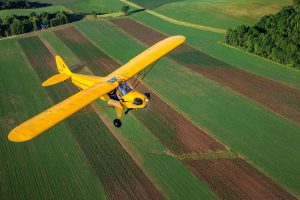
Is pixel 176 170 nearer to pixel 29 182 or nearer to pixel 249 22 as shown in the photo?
pixel 29 182

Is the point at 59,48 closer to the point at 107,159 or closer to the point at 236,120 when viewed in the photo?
Result: the point at 107,159

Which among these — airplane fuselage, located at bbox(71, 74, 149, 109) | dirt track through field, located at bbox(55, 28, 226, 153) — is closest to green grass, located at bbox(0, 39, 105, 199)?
airplane fuselage, located at bbox(71, 74, 149, 109)

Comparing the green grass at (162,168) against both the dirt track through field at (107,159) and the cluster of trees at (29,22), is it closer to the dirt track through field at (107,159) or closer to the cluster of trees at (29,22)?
the dirt track through field at (107,159)

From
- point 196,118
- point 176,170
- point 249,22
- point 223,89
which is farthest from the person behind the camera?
point 249,22

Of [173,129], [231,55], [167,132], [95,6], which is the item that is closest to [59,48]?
[231,55]

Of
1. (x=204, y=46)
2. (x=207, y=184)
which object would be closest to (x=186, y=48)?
(x=204, y=46)

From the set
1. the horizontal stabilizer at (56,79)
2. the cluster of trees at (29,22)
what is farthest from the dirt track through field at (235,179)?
the cluster of trees at (29,22)

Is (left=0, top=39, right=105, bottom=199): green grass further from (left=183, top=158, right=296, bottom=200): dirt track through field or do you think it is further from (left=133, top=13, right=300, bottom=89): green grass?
(left=133, top=13, right=300, bottom=89): green grass
